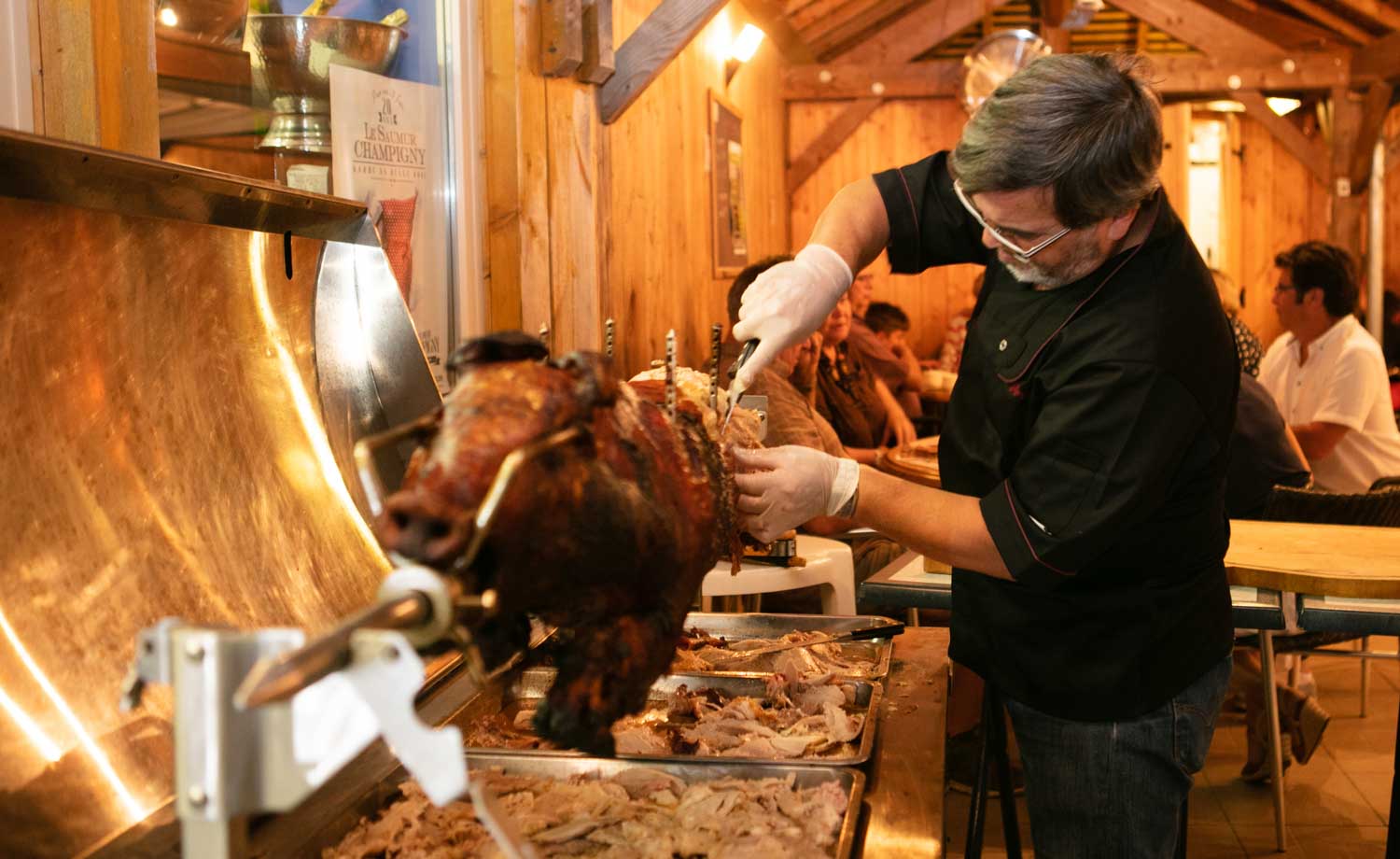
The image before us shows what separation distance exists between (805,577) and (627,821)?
2278 millimetres

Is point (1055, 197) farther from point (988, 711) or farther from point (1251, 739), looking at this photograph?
point (1251, 739)

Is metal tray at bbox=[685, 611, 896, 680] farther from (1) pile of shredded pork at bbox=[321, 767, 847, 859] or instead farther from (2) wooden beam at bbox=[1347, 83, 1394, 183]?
(2) wooden beam at bbox=[1347, 83, 1394, 183]

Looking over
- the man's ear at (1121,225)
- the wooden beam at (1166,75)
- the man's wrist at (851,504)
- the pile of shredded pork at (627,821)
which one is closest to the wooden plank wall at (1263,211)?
the wooden beam at (1166,75)

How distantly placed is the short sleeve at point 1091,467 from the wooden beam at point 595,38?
7.75ft

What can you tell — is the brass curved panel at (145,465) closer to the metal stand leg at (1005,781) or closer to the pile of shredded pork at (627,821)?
the pile of shredded pork at (627,821)

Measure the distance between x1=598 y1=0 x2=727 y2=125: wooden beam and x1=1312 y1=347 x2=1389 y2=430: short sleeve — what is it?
311 centimetres

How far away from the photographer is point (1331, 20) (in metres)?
9.41

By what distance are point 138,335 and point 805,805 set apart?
43.1 inches

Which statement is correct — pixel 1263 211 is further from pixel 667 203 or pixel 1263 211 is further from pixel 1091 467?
pixel 1091 467

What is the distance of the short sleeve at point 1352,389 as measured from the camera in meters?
5.29

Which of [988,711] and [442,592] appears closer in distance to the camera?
[442,592]

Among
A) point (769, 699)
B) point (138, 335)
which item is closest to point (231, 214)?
point (138, 335)

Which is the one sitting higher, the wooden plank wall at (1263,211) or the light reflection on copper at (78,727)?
the wooden plank wall at (1263,211)

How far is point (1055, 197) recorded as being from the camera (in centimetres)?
195
